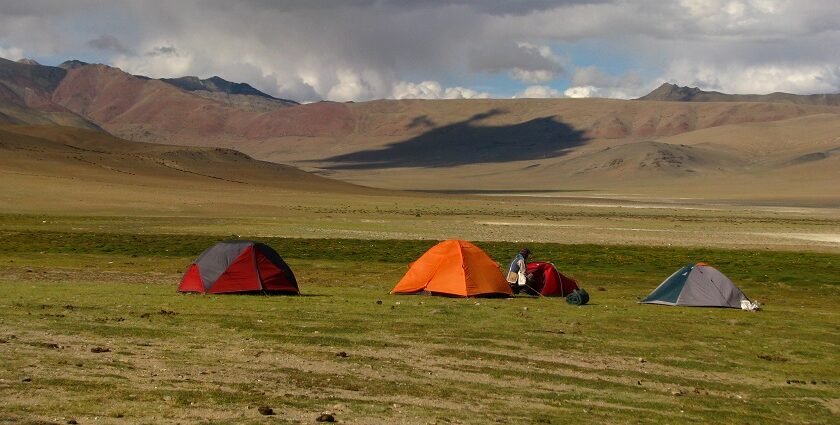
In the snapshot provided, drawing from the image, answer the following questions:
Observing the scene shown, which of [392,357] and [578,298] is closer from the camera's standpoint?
[392,357]

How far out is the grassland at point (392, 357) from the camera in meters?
12.2

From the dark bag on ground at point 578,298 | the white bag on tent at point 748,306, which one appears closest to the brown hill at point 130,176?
the dark bag on ground at point 578,298

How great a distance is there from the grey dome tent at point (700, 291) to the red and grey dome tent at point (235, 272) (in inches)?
347

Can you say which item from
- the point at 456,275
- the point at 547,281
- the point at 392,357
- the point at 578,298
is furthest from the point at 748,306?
the point at 392,357

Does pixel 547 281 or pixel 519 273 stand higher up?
pixel 519 273

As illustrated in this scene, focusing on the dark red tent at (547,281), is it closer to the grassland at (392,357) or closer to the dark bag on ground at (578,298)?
the grassland at (392,357)

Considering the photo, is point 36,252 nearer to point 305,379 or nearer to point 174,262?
point 174,262

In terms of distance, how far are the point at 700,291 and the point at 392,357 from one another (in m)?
10.9

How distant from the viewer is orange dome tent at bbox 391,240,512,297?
80.5ft

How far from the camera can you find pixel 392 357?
15781mm

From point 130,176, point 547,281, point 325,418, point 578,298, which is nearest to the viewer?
point 325,418

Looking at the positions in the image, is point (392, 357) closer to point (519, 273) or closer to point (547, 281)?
point (519, 273)

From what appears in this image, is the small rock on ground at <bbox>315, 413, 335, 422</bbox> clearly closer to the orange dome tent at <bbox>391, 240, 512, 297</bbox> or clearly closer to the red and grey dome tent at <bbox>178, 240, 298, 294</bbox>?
the red and grey dome tent at <bbox>178, 240, 298, 294</bbox>

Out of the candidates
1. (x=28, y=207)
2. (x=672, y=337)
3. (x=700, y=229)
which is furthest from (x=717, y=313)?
(x=28, y=207)
